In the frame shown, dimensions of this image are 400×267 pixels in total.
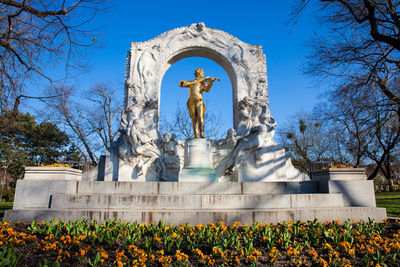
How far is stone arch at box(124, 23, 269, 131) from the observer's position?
11383 mm

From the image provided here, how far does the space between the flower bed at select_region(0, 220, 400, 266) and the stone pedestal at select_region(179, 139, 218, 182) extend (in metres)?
4.11

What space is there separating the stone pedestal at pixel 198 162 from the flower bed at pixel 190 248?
4111 millimetres

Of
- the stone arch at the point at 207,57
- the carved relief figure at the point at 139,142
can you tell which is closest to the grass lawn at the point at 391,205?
the stone arch at the point at 207,57

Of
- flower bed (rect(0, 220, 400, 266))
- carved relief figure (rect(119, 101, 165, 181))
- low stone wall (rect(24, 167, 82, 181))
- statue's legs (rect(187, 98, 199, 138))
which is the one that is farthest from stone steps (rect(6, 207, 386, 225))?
statue's legs (rect(187, 98, 199, 138))

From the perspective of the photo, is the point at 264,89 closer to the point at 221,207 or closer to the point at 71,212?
the point at 221,207

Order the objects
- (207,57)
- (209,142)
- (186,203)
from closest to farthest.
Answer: (186,203), (209,142), (207,57)

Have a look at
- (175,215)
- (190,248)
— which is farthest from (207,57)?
(190,248)

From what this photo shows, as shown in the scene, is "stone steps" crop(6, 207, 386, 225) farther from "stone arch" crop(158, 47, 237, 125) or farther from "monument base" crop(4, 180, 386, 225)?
"stone arch" crop(158, 47, 237, 125)

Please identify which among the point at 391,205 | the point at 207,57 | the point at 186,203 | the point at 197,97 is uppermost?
the point at 207,57

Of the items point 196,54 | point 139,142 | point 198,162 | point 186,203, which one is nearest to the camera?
point 186,203

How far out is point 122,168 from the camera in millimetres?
9742

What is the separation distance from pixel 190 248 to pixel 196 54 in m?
10.0

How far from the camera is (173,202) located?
20.6 ft

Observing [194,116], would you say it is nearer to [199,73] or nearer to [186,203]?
[199,73]
